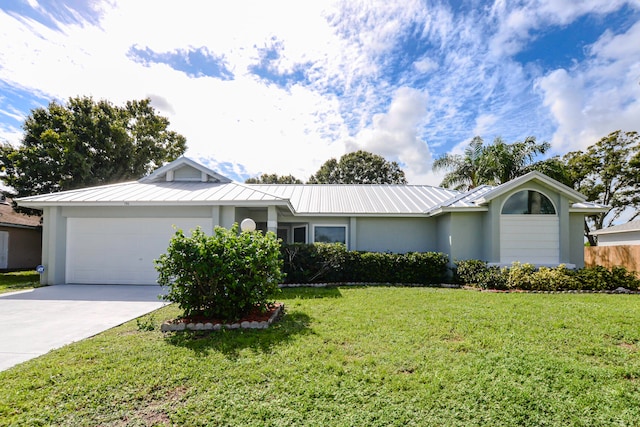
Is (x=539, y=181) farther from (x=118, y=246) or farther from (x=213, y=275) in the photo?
(x=118, y=246)

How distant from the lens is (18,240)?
59.7 feet

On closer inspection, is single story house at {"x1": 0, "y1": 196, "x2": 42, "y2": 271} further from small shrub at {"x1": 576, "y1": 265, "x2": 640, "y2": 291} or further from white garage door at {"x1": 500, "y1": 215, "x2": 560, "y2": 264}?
small shrub at {"x1": 576, "y1": 265, "x2": 640, "y2": 291}

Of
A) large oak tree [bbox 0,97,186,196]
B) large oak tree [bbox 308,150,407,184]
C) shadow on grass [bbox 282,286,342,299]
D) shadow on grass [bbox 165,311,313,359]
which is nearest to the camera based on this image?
shadow on grass [bbox 165,311,313,359]

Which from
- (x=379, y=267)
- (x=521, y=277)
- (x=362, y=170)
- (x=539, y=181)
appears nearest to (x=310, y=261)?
(x=379, y=267)

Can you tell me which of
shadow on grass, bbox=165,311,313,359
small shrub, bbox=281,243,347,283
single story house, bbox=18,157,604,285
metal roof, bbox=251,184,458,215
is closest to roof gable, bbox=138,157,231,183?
single story house, bbox=18,157,604,285

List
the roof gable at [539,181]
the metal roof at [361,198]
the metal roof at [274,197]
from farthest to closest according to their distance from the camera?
the metal roof at [361,198], the roof gable at [539,181], the metal roof at [274,197]

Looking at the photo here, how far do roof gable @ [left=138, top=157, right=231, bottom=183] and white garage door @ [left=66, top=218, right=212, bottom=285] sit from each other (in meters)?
3.11

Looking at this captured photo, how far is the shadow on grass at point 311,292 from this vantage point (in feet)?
29.0

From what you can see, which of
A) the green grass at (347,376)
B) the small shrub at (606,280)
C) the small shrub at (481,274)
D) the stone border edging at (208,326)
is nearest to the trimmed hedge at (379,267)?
the small shrub at (481,274)

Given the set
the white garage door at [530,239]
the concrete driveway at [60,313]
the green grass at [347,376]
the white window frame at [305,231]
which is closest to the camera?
Result: the green grass at [347,376]

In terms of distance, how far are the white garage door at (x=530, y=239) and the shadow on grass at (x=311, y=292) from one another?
6451 mm

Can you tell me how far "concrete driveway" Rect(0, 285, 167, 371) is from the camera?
5012 mm

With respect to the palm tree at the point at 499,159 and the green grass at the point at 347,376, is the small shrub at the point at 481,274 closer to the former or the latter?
the green grass at the point at 347,376

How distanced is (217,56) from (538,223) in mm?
13175
